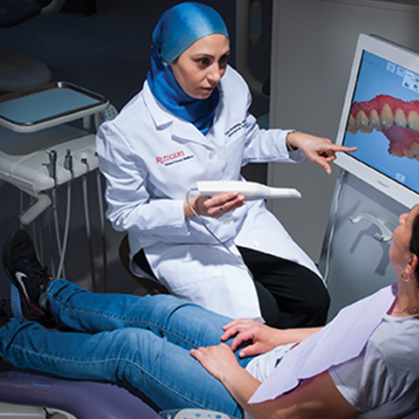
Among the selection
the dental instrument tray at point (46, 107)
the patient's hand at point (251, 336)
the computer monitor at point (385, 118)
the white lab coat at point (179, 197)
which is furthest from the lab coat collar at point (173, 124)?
the patient's hand at point (251, 336)

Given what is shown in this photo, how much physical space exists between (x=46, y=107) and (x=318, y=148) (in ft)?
2.94

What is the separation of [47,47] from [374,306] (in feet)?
14.2

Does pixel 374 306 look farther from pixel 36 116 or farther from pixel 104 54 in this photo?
pixel 104 54

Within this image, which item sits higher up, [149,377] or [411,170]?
[411,170]

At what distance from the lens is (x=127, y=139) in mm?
1538

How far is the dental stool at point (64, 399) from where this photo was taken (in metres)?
1.25

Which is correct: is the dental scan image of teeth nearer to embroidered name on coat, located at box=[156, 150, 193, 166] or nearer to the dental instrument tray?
embroidered name on coat, located at box=[156, 150, 193, 166]

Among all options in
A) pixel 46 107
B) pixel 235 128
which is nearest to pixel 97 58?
pixel 46 107

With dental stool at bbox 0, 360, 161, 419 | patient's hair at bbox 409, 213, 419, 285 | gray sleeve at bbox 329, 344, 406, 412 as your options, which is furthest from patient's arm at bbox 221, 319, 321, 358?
patient's hair at bbox 409, 213, 419, 285

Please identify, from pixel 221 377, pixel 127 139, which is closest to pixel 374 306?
pixel 221 377

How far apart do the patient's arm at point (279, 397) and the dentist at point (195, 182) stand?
0.84 ft

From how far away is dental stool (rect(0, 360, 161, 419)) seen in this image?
4.12 ft

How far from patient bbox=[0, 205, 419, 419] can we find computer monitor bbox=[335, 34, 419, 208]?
36 centimetres

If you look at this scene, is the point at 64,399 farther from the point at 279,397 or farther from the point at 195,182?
the point at 195,182
